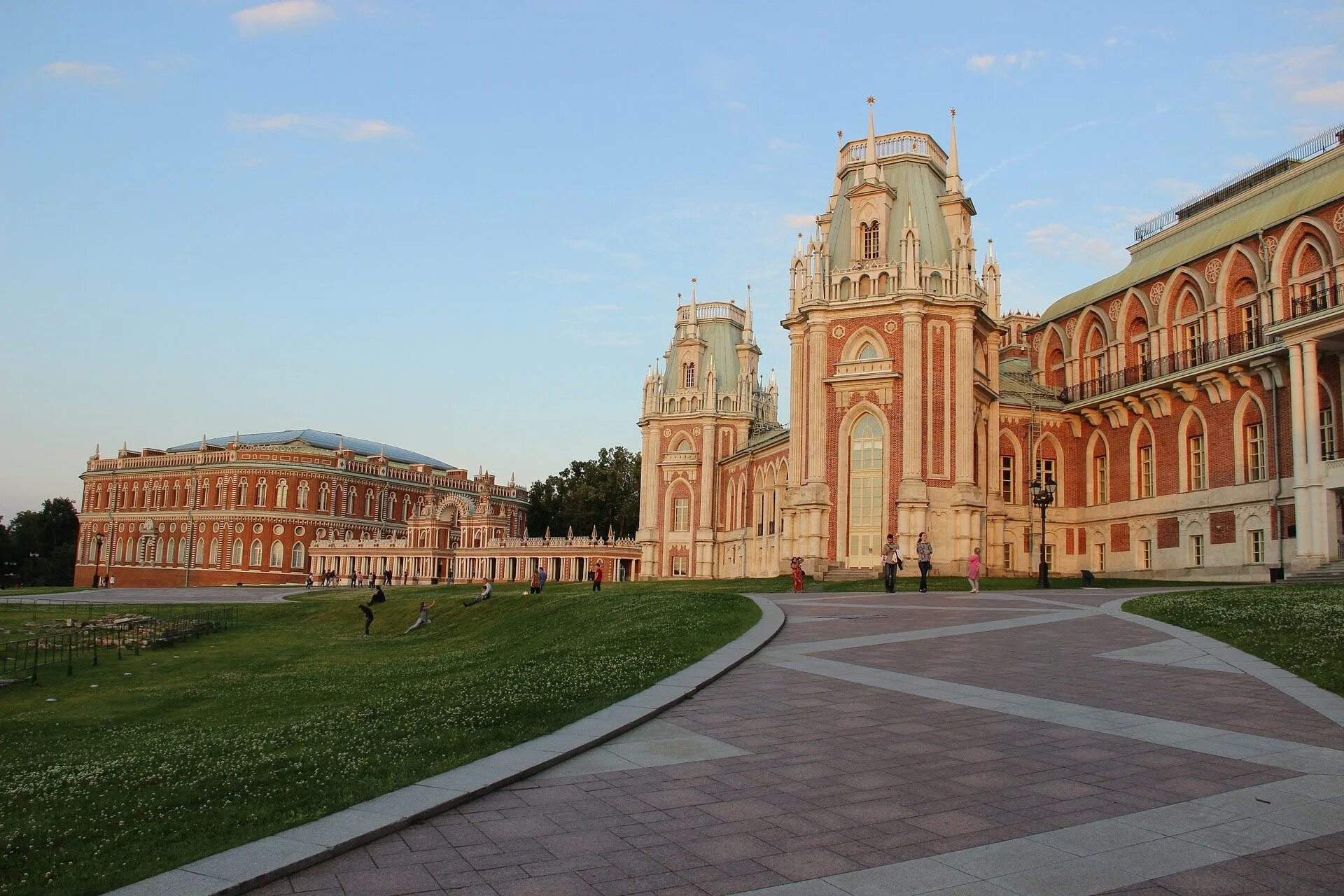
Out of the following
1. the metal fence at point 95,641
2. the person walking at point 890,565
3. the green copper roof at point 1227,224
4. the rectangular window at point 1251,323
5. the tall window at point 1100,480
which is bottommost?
the metal fence at point 95,641

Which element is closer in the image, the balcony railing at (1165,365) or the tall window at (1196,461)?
the balcony railing at (1165,365)

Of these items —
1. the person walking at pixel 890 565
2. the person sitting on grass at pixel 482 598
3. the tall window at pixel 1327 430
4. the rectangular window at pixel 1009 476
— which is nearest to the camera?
the person walking at pixel 890 565

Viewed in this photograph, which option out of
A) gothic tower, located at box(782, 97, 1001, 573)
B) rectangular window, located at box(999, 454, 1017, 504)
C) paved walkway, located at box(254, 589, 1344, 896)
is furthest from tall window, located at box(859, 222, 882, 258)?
paved walkway, located at box(254, 589, 1344, 896)

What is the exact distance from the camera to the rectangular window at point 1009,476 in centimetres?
4872

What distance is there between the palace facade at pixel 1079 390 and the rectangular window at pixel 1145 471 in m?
0.10

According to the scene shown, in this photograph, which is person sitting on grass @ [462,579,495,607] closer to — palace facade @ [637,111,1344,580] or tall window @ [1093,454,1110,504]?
palace facade @ [637,111,1344,580]

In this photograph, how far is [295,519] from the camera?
9594 cm

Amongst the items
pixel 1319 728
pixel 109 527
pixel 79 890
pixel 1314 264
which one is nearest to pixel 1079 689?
pixel 1319 728

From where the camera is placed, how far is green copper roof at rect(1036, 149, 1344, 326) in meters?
36.9

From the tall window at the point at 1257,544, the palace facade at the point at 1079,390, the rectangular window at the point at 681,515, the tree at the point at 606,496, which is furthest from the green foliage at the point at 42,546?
the tall window at the point at 1257,544

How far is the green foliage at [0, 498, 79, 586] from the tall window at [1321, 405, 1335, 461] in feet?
393

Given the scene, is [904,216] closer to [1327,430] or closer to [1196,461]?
[1196,461]

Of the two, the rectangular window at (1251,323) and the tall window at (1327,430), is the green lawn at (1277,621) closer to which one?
the tall window at (1327,430)

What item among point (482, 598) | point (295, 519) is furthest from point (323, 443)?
point (482, 598)
